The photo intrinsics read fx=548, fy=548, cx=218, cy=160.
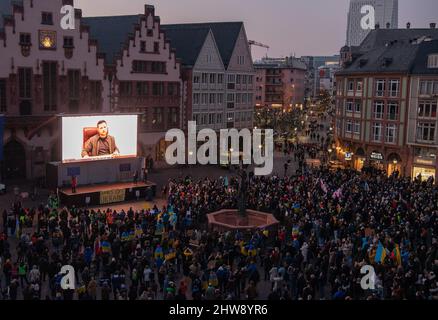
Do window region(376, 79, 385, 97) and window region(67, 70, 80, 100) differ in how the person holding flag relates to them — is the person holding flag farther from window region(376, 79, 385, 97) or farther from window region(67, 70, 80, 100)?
window region(376, 79, 385, 97)

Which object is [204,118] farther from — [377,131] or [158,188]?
[377,131]

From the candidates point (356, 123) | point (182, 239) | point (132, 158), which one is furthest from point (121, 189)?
point (356, 123)

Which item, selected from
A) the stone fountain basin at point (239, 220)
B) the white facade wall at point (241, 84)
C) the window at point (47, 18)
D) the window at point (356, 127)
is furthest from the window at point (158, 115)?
the stone fountain basin at point (239, 220)

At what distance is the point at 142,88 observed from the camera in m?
60.2

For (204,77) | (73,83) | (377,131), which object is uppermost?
(204,77)

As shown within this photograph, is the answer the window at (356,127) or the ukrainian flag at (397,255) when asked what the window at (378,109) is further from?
the ukrainian flag at (397,255)

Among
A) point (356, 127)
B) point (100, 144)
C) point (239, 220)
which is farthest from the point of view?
point (356, 127)

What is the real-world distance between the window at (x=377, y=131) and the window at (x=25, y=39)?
124 feet

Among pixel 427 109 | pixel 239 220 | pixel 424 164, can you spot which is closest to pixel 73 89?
pixel 239 220

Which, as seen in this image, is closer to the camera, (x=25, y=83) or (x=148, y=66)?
(x=25, y=83)

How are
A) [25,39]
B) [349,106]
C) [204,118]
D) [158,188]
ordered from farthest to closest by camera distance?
1. [204,118]
2. [349,106]
3. [158,188]
4. [25,39]

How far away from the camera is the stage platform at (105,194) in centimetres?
4238

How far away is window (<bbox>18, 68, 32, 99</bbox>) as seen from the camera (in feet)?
163

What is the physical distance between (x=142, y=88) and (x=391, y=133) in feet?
91.5
